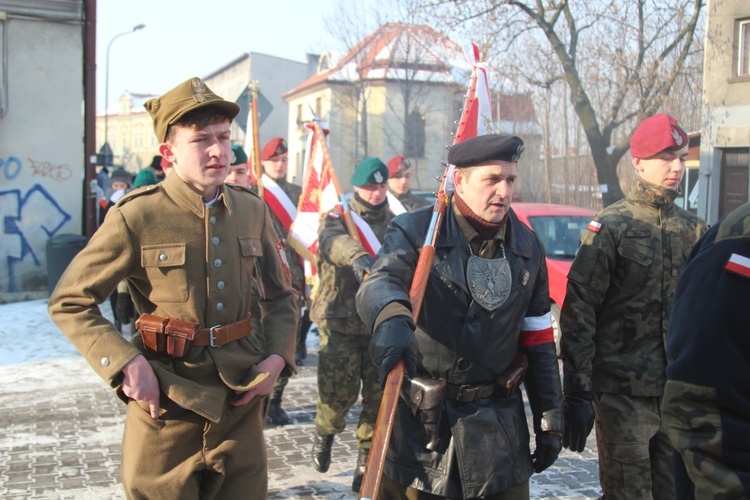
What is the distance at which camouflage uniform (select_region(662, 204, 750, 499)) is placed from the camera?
187 cm

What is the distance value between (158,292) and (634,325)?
224 centimetres

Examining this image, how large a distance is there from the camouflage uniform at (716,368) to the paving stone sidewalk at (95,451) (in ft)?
11.6

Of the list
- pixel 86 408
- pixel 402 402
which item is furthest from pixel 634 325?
pixel 86 408

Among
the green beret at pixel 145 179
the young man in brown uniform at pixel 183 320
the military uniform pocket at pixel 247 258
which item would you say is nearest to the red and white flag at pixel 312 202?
the green beret at pixel 145 179

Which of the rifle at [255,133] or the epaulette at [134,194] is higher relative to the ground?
the rifle at [255,133]

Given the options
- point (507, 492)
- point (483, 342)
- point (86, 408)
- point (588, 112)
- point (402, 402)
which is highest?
point (588, 112)

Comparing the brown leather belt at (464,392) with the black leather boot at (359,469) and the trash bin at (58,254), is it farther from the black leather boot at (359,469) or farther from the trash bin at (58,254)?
Result: the trash bin at (58,254)

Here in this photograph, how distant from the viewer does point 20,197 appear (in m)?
13.0

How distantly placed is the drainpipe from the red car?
22.0 feet

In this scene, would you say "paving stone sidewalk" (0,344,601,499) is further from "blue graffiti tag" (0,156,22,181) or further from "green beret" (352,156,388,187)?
"blue graffiti tag" (0,156,22,181)

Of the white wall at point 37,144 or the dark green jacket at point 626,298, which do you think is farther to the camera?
the white wall at point 37,144

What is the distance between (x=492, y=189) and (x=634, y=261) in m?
1.14

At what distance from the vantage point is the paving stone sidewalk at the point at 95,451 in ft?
17.6

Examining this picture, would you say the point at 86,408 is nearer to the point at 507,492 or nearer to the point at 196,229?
the point at 196,229
